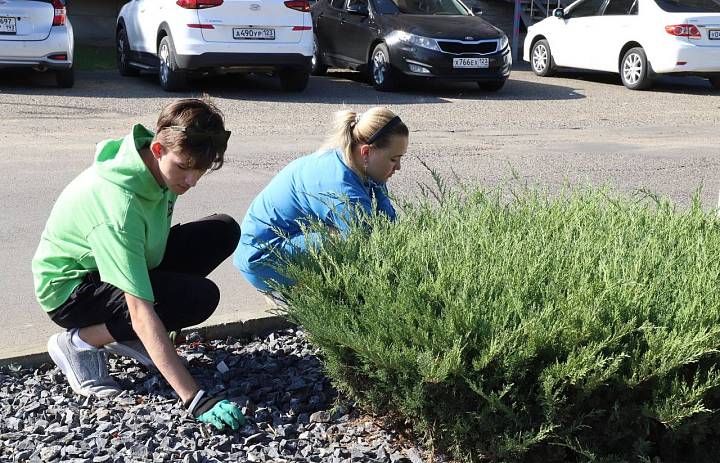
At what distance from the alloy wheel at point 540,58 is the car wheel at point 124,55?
706cm

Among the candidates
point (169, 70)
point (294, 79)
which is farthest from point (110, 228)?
point (294, 79)

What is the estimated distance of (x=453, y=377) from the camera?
313cm

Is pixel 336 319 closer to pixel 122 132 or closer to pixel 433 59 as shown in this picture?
pixel 122 132

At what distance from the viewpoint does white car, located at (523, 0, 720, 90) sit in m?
15.2

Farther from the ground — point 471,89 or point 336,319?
point 336,319

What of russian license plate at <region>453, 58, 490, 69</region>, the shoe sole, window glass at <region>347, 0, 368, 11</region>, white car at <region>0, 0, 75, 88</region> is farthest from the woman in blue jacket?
window glass at <region>347, 0, 368, 11</region>

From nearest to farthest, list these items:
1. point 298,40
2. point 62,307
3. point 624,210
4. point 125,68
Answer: point 62,307, point 624,210, point 298,40, point 125,68

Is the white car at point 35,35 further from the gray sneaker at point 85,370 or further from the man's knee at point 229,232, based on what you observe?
the gray sneaker at point 85,370

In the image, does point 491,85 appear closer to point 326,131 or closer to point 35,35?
point 326,131

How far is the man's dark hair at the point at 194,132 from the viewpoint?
360 cm

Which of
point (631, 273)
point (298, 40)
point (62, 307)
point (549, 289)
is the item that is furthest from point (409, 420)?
point (298, 40)

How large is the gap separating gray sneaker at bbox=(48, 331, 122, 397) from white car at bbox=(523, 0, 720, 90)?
42.2 ft

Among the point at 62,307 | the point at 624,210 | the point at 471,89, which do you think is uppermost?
the point at 624,210

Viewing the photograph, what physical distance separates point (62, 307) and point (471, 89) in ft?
40.4
